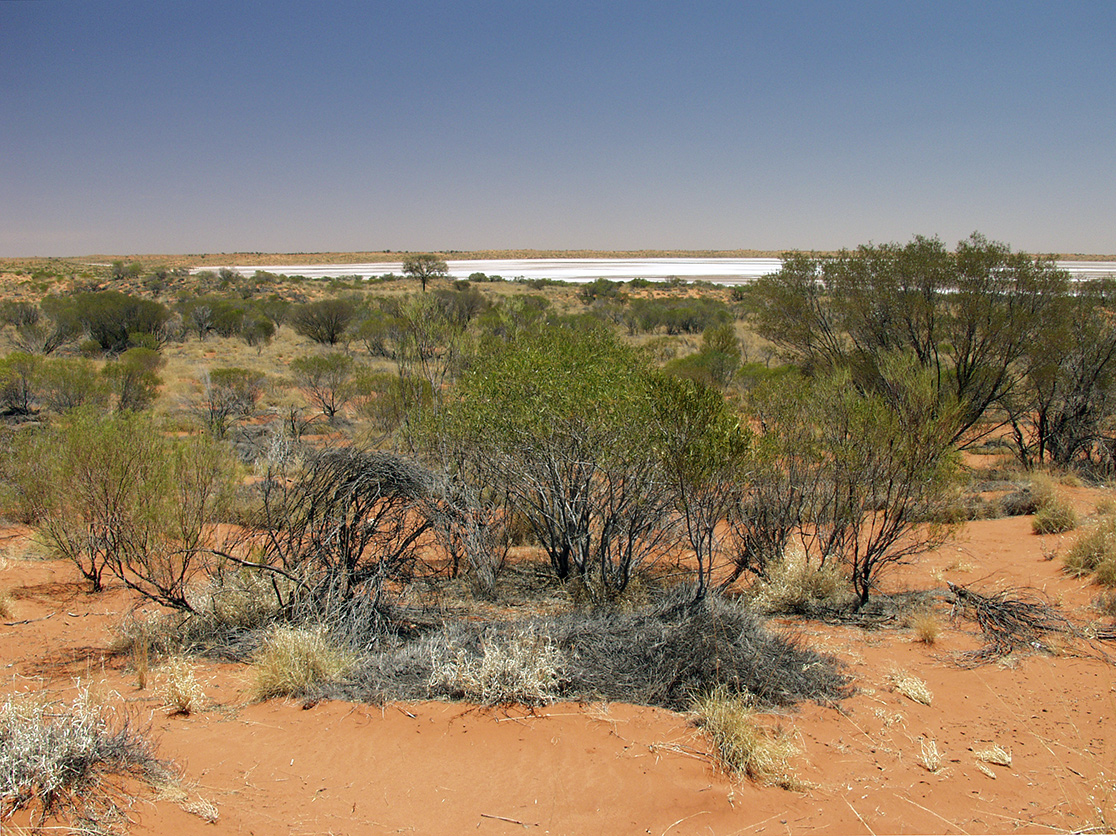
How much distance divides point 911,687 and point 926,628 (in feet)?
4.35

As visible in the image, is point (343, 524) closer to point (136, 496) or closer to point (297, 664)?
point (297, 664)

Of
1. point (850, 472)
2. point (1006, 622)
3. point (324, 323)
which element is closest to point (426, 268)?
point (324, 323)

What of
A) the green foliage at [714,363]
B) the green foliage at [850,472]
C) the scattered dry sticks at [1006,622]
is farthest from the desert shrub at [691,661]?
the green foliage at [714,363]

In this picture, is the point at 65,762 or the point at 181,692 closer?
the point at 65,762

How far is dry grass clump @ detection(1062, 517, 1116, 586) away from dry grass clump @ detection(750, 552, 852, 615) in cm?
271

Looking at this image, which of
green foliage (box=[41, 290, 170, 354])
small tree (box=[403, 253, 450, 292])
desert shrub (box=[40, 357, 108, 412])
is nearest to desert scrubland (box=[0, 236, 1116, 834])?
desert shrub (box=[40, 357, 108, 412])

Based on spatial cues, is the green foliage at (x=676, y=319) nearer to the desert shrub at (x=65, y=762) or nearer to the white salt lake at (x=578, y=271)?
the white salt lake at (x=578, y=271)

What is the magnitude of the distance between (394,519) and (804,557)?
5304 millimetres

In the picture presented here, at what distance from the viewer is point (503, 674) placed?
15.8 ft

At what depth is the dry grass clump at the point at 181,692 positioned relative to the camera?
4707mm

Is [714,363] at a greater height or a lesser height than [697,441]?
greater

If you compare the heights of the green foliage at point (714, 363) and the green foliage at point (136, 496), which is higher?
the green foliage at point (714, 363)

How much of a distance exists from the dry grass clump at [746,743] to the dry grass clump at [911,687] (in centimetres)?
143

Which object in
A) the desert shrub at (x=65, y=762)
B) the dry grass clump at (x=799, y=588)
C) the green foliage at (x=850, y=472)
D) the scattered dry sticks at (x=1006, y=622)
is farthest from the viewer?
the dry grass clump at (x=799, y=588)
